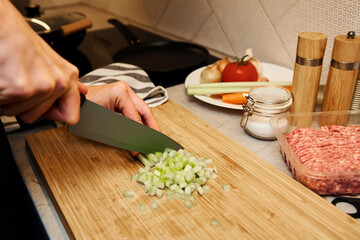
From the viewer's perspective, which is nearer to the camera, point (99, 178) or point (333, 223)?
point (333, 223)

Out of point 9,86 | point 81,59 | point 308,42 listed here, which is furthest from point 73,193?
point 81,59

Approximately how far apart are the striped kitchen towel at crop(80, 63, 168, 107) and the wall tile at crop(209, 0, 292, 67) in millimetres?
491

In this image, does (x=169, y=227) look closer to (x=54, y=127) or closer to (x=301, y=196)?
(x=301, y=196)

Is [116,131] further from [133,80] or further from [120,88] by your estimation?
[133,80]

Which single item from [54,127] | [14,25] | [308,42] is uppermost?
[14,25]

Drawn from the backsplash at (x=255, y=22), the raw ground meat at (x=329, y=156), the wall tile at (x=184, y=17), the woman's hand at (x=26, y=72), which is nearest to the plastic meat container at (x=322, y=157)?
the raw ground meat at (x=329, y=156)

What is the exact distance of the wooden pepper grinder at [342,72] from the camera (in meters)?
0.84

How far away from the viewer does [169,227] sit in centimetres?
69

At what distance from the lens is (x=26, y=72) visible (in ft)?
1.68

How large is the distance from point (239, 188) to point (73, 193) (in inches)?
15.3

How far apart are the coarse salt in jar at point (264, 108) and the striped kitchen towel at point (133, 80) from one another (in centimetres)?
32

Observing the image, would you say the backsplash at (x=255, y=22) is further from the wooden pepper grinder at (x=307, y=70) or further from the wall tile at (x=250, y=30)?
the wooden pepper grinder at (x=307, y=70)

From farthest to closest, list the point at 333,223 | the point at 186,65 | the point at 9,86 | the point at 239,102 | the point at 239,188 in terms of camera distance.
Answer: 1. the point at 186,65
2. the point at 239,102
3. the point at 239,188
4. the point at 333,223
5. the point at 9,86

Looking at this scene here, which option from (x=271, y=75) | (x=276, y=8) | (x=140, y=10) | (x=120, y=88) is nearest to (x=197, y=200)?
(x=120, y=88)
